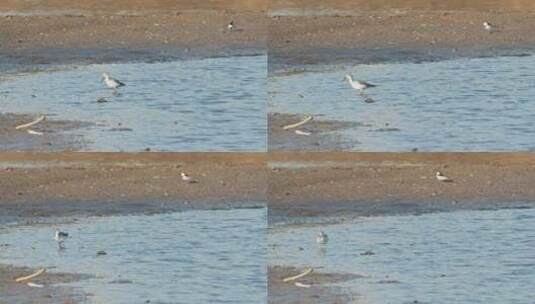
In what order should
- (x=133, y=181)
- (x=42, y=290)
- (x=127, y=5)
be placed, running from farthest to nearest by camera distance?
(x=127, y=5) < (x=133, y=181) < (x=42, y=290)

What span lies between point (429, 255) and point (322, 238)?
365 mm

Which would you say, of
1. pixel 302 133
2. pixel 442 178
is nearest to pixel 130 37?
pixel 302 133

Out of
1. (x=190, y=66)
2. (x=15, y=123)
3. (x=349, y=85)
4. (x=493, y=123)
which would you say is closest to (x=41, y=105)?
(x=15, y=123)

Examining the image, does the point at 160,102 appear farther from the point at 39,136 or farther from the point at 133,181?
the point at 39,136

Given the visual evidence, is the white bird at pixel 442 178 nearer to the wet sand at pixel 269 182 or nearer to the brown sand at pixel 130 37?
the wet sand at pixel 269 182

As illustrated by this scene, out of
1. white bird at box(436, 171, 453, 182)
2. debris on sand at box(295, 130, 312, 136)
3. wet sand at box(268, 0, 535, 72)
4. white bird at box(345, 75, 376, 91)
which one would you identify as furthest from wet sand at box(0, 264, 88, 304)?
white bird at box(436, 171, 453, 182)

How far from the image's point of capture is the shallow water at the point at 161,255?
5.77 metres

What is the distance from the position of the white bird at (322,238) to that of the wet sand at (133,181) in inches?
8.7

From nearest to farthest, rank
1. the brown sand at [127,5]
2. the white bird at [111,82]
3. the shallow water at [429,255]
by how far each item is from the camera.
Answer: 1. the shallow water at [429,255]
2. the white bird at [111,82]
3. the brown sand at [127,5]

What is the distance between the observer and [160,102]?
586cm

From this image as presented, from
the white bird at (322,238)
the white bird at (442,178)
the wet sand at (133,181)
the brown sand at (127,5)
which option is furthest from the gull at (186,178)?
the white bird at (442,178)

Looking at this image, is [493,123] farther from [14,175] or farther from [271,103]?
[14,175]

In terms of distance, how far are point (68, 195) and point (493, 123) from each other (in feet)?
4.81

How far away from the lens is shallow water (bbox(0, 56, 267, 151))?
5.82 metres
